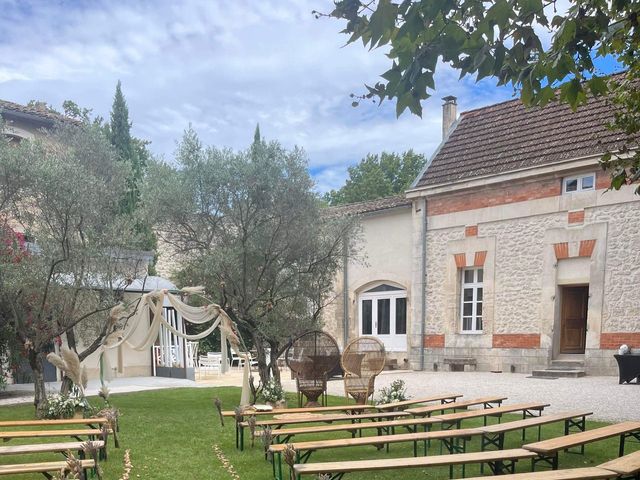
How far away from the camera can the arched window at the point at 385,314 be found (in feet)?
62.7

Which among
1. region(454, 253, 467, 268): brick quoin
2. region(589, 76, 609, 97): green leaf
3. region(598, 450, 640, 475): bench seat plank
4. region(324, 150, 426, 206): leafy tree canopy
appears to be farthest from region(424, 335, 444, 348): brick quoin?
region(324, 150, 426, 206): leafy tree canopy

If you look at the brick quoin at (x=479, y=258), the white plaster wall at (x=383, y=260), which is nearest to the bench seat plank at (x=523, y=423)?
the brick quoin at (x=479, y=258)

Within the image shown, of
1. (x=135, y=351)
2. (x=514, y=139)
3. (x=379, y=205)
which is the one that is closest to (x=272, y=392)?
(x=135, y=351)

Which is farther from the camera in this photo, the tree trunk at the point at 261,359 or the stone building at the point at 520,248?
the stone building at the point at 520,248

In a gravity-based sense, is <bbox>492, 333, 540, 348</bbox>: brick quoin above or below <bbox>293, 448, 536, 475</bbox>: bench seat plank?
below

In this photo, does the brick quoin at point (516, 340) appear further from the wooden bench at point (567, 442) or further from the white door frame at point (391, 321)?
the wooden bench at point (567, 442)

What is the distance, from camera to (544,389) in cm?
1155

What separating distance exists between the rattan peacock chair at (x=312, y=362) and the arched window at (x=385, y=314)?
8.66 m

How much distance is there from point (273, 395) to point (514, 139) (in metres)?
10.6

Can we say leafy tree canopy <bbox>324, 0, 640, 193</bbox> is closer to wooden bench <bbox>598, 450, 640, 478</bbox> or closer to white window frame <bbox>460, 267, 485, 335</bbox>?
wooden bench <bbox>598, 450, 640, 478</bbox>

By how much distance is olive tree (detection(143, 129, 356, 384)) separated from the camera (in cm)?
997

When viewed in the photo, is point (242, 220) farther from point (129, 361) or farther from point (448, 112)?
point (448, 112)

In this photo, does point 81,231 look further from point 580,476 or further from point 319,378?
point 580,476

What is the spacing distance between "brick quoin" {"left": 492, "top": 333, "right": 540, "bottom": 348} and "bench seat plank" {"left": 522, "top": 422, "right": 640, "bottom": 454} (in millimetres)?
8880
